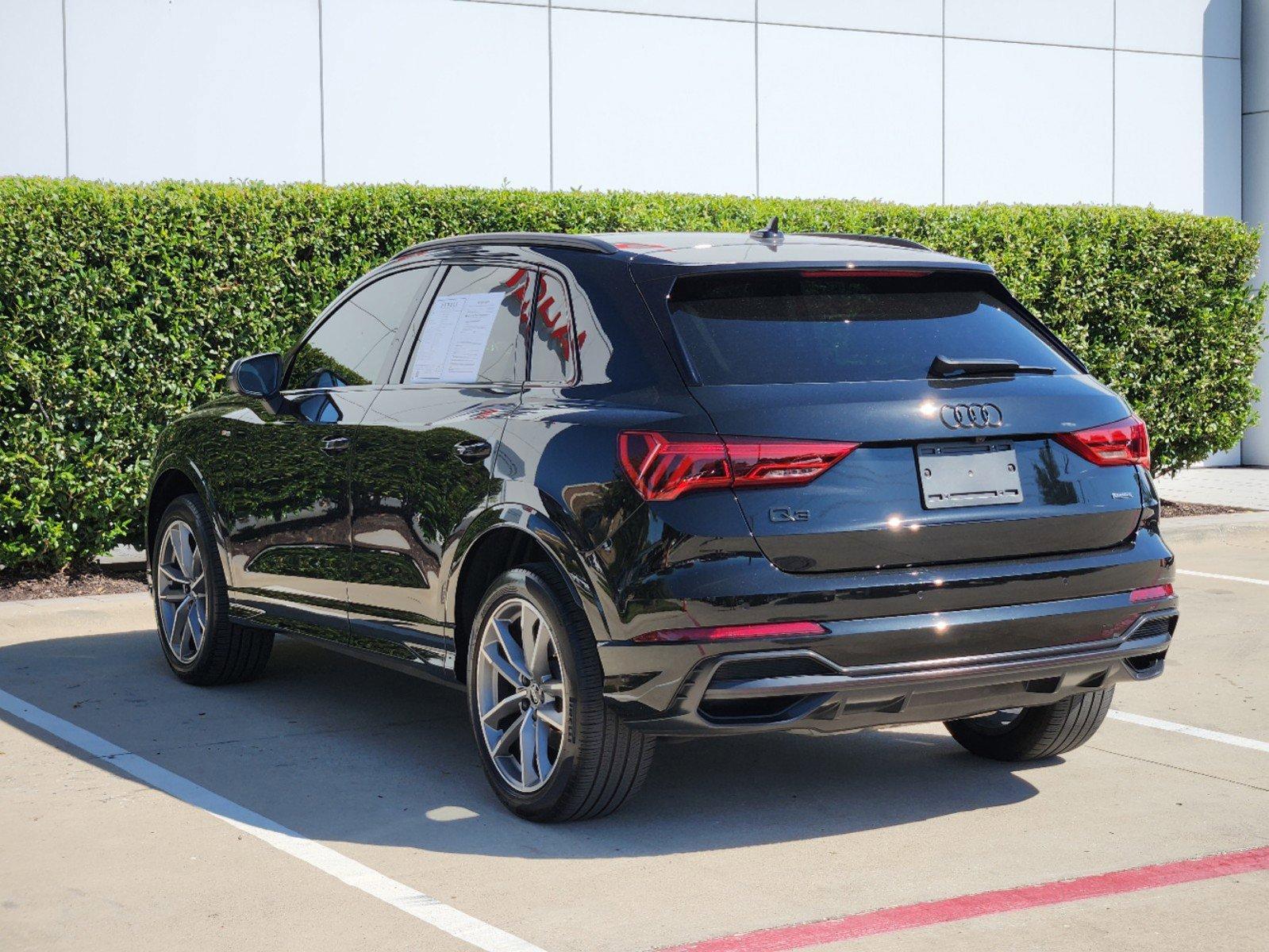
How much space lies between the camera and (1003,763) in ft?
19.5

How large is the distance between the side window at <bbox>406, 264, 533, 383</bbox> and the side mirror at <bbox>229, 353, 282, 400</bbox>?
3.72 feet

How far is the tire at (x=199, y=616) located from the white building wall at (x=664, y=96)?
17.0 feet

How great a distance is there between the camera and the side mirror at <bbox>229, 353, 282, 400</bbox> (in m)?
6.89

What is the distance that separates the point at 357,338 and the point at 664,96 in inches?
332

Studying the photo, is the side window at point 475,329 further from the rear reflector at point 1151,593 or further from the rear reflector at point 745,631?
the rear reflector at point 1151,593

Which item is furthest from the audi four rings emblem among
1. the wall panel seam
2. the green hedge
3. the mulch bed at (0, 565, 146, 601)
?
the wall panel seam

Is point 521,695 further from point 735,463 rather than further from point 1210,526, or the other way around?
point 1210,526

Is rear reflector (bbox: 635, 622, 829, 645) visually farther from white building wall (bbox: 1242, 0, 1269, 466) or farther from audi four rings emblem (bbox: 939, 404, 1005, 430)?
white building wall (bbox: 1242, 0, 1269, 466)

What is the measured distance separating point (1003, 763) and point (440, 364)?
2.43 m


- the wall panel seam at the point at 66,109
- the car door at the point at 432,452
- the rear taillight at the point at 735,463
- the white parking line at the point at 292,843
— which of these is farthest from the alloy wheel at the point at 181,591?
the wall panel seam at the point at 66,109

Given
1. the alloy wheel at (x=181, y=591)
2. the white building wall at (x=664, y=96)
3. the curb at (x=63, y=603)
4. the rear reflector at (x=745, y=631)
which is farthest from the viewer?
the white building wall at (x=664, y=96)

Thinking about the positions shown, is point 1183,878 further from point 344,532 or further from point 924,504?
point 344,532

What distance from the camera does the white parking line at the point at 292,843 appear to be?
421cm

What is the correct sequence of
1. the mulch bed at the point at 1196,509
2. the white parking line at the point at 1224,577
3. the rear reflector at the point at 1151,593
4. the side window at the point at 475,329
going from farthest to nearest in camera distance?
the mulch bed at the point at 1196,509, the white parking line at the point at 1224,577, the side window at the point at 475,329, the rear reflector at the point at 1151,593
